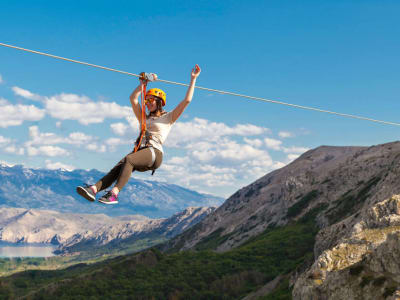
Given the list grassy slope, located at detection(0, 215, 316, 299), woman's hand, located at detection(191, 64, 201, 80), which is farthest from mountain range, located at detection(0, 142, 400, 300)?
woman's hand, located at detection(191, 64, 201, 80)

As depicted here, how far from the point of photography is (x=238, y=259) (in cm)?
16512

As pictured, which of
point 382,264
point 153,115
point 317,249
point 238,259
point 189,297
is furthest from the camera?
point 238,259

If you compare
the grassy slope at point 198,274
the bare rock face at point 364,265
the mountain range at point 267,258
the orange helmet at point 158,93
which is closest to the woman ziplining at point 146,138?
the orange helmet at point 158,93

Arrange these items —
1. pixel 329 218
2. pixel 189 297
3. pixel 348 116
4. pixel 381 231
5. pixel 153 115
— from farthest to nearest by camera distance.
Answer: pixel 189 297, pixel 329 218, pixel 381 231, pixel 348 116, pixel 153 115

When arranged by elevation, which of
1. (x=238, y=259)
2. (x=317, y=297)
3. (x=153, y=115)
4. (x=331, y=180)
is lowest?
(x=238, y=259)

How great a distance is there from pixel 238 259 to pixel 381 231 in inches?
5057

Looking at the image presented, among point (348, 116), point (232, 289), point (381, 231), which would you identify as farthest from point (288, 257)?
point (348, 116)

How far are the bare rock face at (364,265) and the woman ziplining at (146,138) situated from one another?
2640cm

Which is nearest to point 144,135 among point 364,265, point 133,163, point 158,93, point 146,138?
point 146,138

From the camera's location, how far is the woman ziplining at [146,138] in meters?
10.3

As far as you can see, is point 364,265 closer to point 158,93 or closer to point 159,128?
point 159,128

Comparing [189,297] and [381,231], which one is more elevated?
[381,231]

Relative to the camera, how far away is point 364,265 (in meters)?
36.4

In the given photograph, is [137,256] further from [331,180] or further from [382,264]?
[382,264]
